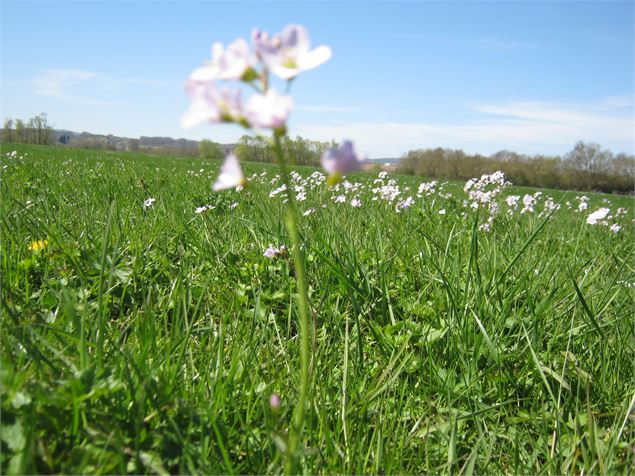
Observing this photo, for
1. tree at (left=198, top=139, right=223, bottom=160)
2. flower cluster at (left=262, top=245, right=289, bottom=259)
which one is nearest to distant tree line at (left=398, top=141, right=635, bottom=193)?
tree at (left=198, top=139, right=223, bottom=160)

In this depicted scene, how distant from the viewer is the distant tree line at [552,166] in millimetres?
45250

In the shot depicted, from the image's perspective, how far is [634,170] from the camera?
65.2 m

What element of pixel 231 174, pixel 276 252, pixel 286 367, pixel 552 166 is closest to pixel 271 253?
pixel 276 252

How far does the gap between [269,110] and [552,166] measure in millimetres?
64532

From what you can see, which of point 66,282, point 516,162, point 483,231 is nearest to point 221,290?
point 66,282

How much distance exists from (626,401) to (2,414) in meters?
1.96

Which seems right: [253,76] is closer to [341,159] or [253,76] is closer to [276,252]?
[341,159]

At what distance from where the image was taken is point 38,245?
95.0 inches

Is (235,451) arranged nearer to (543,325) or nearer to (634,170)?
(543,325)

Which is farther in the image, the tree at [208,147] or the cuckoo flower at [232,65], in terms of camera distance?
the tree at [208,147]

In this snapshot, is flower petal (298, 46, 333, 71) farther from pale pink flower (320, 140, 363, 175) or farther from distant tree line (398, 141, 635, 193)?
distant tree line (398, 141, 635, 193)

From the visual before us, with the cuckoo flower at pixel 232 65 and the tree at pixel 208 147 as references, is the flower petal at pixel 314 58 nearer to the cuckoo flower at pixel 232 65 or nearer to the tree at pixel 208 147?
the cuckoo flower at pixel 232 65

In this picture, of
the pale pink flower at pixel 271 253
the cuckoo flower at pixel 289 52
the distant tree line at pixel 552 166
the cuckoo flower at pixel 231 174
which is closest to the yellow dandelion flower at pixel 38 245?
the pale pink flower at pixel 271 253

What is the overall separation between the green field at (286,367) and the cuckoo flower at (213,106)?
193mm
